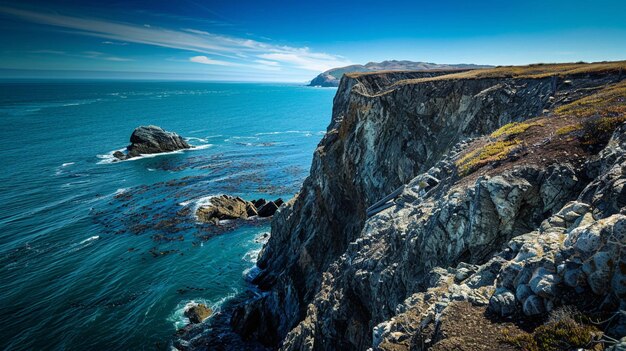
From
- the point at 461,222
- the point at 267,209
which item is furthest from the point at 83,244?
the point at 461,222

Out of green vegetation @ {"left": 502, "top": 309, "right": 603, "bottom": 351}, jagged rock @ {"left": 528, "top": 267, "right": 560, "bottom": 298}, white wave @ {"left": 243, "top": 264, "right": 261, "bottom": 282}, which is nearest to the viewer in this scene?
green vegetation @ {"left": 502, "top": 309, "right": 603, "bottom": 351}

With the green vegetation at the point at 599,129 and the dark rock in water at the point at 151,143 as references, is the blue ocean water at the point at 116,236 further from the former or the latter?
the green vegetation at the point at 599,129

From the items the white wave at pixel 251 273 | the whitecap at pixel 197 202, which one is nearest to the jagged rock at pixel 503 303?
the white wave at pixel 251 273

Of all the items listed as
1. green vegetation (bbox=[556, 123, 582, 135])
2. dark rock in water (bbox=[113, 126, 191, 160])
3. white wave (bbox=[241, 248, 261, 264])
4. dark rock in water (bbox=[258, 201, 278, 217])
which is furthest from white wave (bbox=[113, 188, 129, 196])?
green vegetation (bbox=[556, 123, 582, 135])

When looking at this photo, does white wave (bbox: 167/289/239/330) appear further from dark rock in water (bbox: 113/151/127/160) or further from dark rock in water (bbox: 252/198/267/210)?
dark rock in water (bbox: 113/151/127/160)

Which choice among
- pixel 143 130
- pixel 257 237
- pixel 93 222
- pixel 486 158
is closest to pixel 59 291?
pixel 93 222

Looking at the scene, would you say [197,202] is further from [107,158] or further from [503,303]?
[503,303]
